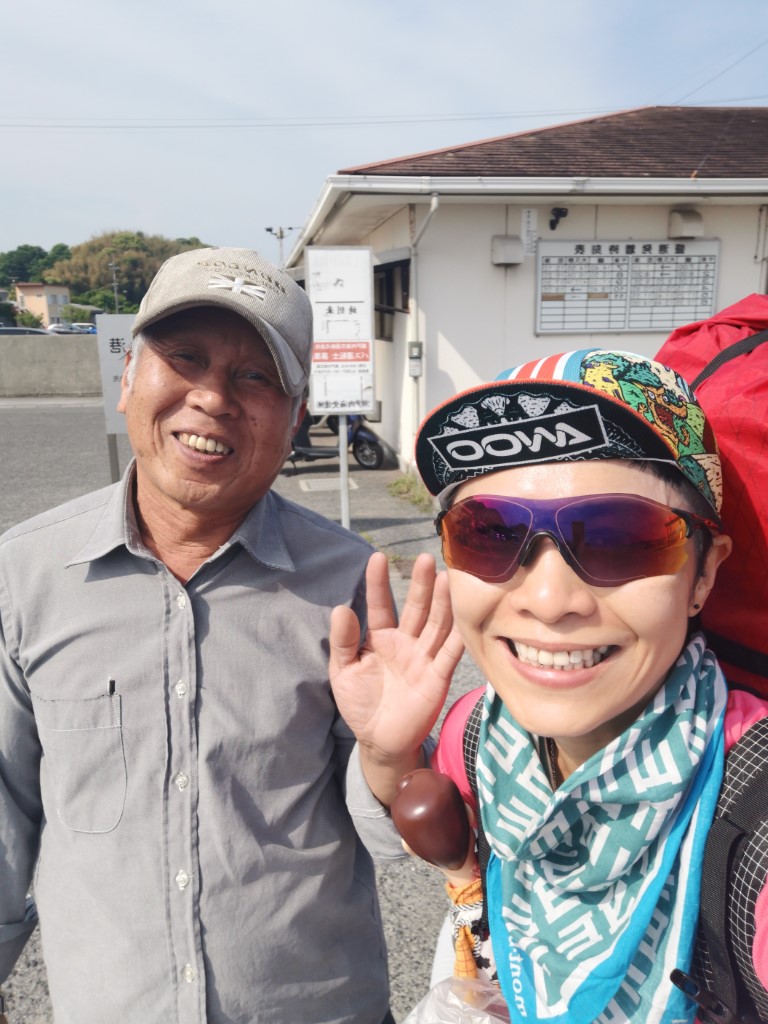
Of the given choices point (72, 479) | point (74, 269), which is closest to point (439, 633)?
point (72, 479)

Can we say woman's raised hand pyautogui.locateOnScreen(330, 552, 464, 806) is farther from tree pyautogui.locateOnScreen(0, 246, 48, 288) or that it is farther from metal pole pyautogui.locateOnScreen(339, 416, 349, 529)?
tree pyautogui.locateOnScreen(0, 246, 48, 288)

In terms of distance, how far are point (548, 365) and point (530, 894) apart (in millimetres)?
880

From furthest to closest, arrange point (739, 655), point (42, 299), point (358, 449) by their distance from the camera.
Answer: point (42, 299) < point (358, 449) < point (739, 655)

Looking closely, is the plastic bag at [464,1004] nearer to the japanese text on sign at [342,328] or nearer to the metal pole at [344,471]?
the metal pole at [344,471]

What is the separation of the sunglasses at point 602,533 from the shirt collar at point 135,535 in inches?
22.3

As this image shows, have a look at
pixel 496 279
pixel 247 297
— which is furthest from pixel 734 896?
pixel 496 279

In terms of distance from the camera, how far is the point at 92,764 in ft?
4.73

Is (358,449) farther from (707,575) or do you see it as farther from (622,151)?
(707,575)

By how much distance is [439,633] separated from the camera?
4.53 feet

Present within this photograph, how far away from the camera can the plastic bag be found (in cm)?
138

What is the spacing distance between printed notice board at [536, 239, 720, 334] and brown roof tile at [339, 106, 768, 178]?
85 cm

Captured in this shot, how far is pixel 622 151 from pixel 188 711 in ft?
33.3

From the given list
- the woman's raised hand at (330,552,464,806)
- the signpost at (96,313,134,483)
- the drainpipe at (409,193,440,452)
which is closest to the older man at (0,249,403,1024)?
the woman's raised hand at (330,552,464,806)

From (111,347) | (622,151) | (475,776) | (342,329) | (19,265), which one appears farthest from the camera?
(19,265)
